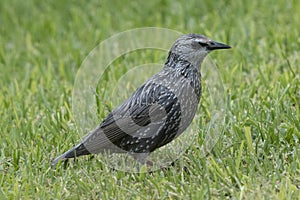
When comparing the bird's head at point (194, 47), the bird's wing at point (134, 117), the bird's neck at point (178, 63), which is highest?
the bird's head at point (194, 47)

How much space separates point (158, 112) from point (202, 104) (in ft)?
4.19

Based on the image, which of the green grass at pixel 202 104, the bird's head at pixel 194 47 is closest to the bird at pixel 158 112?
the bird's head at pixel 194 47

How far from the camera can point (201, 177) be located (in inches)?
208

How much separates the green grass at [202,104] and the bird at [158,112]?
0.69ft

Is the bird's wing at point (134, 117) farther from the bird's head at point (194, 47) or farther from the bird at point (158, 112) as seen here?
the bird's head at point (194, 47)

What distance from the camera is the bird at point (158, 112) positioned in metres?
5.47

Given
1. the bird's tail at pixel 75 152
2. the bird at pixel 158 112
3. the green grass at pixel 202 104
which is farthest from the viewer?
the bird's tail at pixel 75 152

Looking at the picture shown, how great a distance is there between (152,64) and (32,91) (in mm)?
1328

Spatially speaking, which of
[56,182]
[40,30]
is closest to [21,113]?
[56,182]

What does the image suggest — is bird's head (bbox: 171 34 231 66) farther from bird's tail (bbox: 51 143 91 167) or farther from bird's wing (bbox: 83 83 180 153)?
bird's tail (bbox: 51 143 91 167)

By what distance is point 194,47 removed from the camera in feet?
18.5

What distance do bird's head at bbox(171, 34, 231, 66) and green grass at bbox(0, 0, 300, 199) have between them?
2.21ft

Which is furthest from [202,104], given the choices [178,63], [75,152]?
[75,152]

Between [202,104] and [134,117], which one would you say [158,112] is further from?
[202,104]
